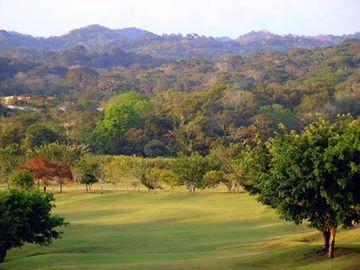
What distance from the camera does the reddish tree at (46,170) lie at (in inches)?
2899

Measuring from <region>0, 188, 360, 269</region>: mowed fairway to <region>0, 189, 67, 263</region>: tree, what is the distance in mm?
953

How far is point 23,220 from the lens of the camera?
3769 centimetres

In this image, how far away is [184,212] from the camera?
184ft

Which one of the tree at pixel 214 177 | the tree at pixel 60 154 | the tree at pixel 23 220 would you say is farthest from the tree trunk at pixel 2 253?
the tree at pixel 60 154

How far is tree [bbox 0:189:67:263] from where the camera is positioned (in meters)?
36.1

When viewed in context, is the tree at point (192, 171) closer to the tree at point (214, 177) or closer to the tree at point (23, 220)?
the tree at point (214, 177)

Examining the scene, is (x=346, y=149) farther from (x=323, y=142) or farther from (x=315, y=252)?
(x=315, y=252)

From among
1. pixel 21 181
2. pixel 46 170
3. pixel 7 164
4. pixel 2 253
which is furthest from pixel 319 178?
pixel 7 164

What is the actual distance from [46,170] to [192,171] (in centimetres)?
1603

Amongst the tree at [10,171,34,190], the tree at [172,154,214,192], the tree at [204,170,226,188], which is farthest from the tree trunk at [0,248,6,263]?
the tree at [172,154,214,192]

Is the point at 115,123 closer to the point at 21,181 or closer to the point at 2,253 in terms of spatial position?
the point at 21,181

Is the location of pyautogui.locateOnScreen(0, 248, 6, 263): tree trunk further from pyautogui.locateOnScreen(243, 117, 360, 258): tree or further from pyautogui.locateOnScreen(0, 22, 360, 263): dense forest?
pyautogui.locateOnScreen(243, 117, 360, 258): tree

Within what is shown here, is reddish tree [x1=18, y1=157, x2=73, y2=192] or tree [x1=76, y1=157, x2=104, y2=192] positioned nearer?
reddish tree [x1=18, y1=157, x2=73, y2=192]

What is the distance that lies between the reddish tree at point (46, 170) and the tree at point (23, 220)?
33.1m
